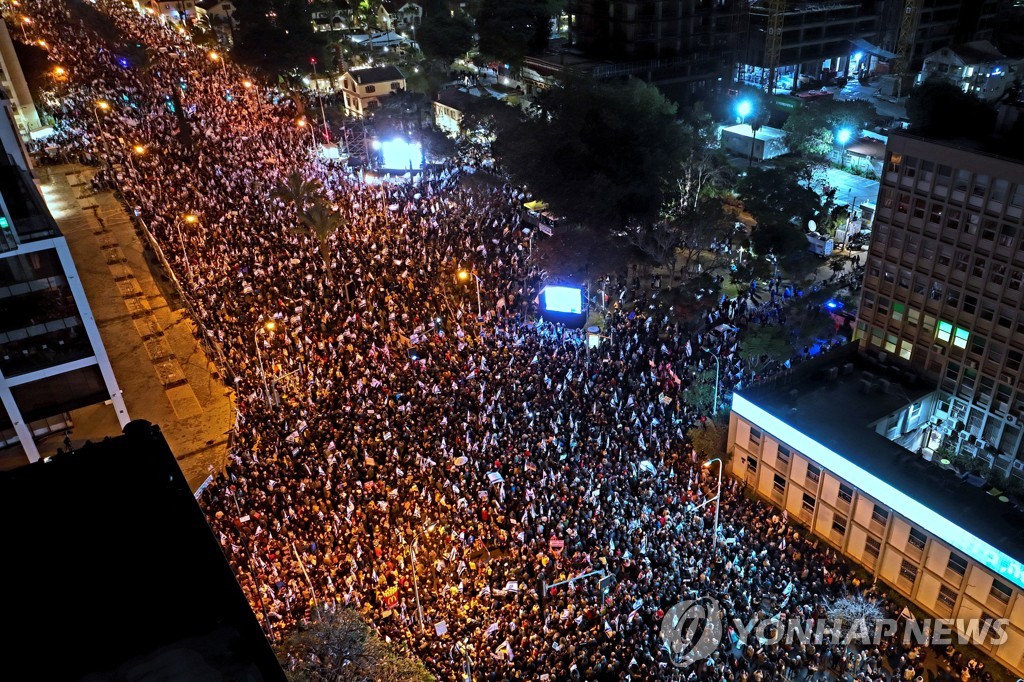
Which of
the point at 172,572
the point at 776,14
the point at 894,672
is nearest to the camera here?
the point at 172,572

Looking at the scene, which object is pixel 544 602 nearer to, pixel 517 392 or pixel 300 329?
pixel 517 392

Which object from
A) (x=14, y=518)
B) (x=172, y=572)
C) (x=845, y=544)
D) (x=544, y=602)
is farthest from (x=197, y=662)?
(x=845, y=544)

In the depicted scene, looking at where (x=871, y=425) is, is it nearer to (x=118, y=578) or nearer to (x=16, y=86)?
(x=118, y=578)

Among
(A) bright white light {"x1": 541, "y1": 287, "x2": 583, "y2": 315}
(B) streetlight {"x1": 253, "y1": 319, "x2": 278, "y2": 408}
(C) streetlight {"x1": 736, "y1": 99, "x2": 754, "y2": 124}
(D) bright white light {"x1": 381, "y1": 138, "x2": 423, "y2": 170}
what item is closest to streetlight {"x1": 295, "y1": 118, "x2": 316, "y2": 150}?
(D) bright white light {"x1": 381, "y1": 138, "x2": 423, "y2": 170}

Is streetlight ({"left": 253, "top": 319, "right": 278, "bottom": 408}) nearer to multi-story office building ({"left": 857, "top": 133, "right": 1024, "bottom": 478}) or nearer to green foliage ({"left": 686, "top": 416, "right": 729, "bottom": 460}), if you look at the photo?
green foliage ({"left": 686, "top": 416, "right": 729, "bottom": 460})

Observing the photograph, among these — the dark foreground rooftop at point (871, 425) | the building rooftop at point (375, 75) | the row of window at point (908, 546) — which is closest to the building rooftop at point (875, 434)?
the dark foreground rooftop at point (871, 425)

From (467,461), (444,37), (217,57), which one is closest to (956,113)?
(467,461)
